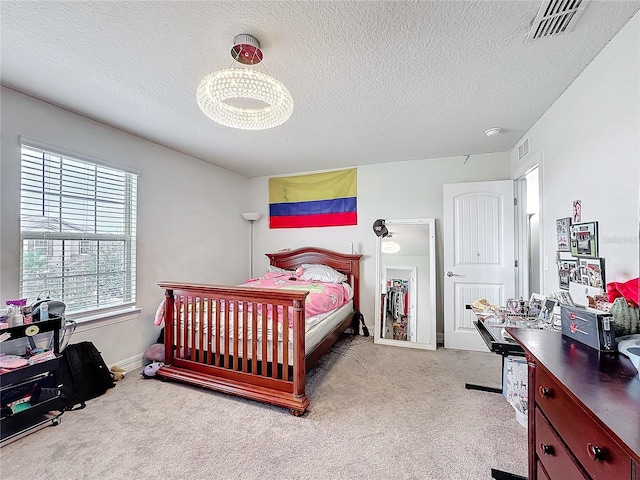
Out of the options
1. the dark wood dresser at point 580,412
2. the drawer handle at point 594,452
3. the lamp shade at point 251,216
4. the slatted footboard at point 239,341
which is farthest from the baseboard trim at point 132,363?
the drawer handle at point 594,452

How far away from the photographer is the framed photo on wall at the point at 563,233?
205 centimetres

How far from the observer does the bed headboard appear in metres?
4.06

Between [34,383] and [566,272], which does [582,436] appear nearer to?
A: [566,272]

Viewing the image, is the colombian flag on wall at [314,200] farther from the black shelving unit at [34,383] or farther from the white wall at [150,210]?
the black shelving unit at [34,383]

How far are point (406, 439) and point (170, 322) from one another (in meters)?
2.22

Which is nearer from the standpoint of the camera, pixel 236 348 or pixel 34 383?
pixel 34 383

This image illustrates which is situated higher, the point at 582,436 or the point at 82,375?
the point at 582,436

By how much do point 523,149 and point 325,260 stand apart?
8.96 feet

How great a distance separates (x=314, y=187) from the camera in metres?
4.41

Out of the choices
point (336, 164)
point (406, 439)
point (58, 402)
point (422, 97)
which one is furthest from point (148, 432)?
point (336, 164)

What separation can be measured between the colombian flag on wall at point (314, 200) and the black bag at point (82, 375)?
9.30 feet

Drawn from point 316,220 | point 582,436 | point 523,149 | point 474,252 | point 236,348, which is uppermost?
point 523,149

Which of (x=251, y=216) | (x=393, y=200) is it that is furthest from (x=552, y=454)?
(x=251, y=216)

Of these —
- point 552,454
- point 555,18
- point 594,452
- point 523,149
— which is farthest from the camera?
point 523,149
